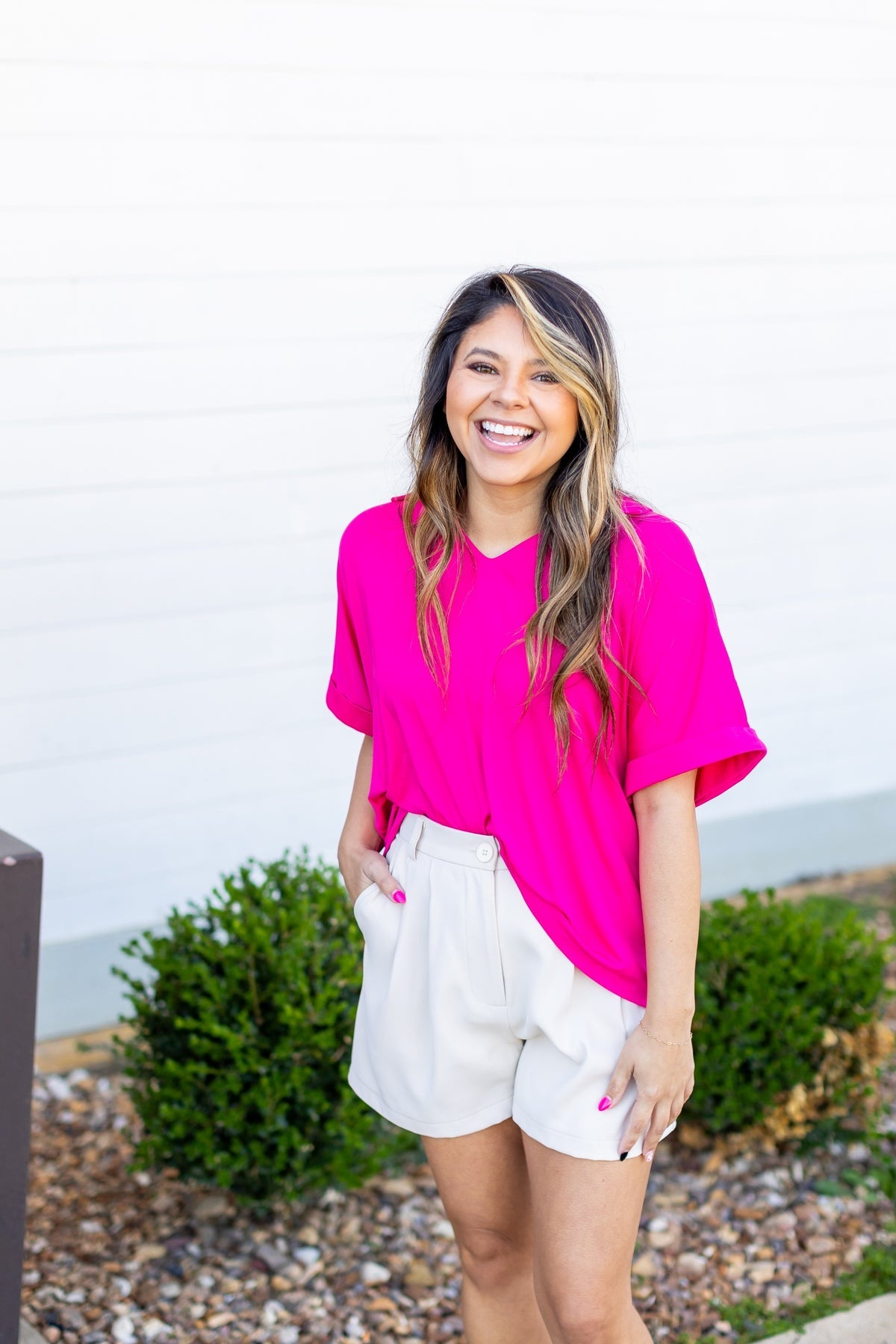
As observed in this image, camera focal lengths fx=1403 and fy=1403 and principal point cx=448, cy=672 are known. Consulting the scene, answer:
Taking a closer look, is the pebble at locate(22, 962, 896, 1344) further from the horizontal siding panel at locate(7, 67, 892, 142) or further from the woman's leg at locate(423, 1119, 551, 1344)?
the horizontal siding panel at locate(7, 67, 892, 142)

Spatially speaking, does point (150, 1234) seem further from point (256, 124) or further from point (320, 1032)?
point (256, 124)

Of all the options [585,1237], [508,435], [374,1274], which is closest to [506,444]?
[508,435]

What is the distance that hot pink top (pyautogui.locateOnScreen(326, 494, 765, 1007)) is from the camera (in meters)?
1.76

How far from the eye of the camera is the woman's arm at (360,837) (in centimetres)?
214

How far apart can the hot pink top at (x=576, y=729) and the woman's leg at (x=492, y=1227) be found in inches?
13.2

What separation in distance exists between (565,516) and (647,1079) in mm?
736

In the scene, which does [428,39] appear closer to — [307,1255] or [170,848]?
[170,848]

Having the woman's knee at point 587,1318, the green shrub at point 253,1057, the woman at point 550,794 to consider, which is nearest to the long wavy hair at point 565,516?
the woman at point 550,794

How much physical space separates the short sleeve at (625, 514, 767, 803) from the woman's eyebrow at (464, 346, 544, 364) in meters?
0.29

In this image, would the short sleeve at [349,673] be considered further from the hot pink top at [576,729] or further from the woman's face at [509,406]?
the woman's face at [509,406]

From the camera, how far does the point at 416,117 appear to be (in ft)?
12.7

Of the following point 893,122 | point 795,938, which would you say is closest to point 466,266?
point 893,122

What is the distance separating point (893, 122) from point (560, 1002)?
150 inches

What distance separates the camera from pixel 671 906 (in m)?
1.78
